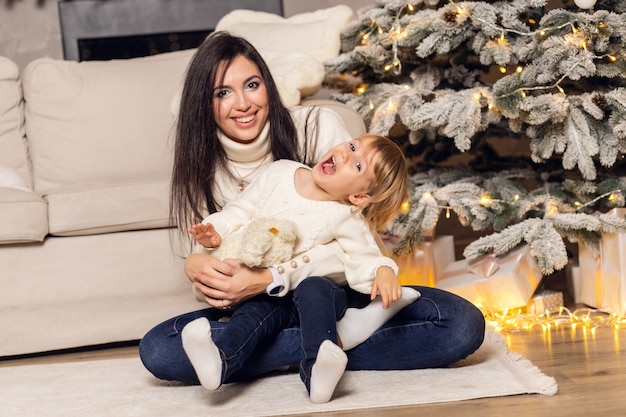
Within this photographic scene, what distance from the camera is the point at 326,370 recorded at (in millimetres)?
1597

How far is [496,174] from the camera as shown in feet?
8.95

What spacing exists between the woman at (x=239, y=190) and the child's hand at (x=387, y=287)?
16 centimetres

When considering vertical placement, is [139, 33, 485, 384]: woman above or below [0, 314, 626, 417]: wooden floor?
above

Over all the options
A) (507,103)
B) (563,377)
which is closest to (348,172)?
(563,377)

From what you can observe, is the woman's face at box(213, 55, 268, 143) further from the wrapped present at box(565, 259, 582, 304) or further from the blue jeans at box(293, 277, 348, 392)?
the wrapped present at box(565, 259, 582, 304)

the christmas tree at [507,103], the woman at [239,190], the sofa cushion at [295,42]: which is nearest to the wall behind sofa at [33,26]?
the sofa cushion at [295,42]

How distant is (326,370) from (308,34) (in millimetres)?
1642

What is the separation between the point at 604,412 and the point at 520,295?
3.02 ft

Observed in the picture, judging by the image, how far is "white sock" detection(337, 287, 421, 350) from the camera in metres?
1.85

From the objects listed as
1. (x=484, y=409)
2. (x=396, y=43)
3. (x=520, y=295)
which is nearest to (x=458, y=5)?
(x=396, y=43)

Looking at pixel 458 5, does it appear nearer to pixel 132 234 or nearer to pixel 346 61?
pixel 346 61

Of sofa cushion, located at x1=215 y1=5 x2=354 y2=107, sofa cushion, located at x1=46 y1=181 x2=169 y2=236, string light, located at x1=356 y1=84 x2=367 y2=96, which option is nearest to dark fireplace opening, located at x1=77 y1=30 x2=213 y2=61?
sofa cushion, located at x1=215 y1=5 x2=354 y2=107

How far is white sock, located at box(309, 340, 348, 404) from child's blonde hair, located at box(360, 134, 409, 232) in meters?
0.38

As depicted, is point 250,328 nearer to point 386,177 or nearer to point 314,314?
point 314,314
